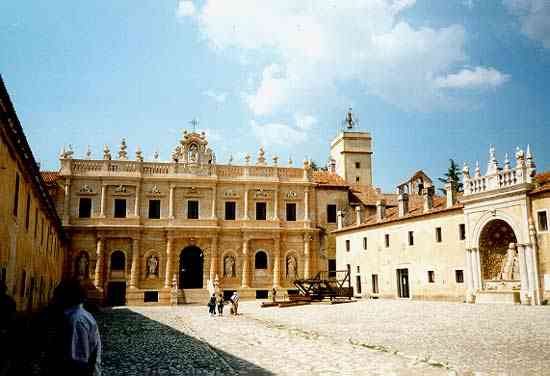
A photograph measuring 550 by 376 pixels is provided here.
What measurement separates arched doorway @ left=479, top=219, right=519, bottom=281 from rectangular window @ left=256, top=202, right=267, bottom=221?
2024cm

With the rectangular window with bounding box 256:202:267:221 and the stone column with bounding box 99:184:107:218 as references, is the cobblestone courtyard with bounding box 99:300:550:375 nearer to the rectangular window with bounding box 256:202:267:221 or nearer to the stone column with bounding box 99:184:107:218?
the stone column with bounding box 99:184:107:218

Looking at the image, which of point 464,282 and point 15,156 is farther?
point 464,282

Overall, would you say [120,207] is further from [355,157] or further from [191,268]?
[355,157]

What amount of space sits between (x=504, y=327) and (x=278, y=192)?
29.8 metres

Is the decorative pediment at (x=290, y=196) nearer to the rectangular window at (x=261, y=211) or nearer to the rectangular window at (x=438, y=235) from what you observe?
the rectangular window at (x=261, y=211)

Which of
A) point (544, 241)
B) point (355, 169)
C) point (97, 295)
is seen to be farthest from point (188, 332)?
point (355, 169)

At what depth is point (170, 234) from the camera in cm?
4138

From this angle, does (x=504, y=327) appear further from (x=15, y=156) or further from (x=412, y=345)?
(x=15, y=156)

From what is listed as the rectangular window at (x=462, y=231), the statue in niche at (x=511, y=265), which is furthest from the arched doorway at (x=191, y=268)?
the statue in niche at (x=511, y=265)

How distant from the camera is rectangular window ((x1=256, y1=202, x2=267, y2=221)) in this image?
1726 inches

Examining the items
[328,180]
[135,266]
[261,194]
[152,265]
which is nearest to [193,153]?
[261,194]

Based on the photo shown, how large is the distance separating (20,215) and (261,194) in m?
29.8

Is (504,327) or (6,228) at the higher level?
(6,228)

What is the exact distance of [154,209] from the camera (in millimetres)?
42062
